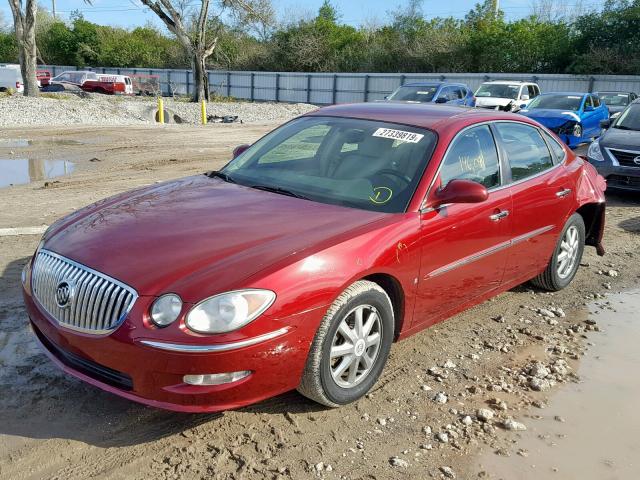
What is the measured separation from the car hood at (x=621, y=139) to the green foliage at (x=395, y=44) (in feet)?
93.8

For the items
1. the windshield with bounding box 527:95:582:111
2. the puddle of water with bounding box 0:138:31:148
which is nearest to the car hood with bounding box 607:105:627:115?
the windshield with bounding box 527:95:582:111

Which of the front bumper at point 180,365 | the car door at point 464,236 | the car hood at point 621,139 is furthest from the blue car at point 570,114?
the front bumper at point 180,365

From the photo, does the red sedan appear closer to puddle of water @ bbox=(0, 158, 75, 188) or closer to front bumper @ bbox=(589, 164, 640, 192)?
front bumper @ bbox=(589, 164, 640, 192)

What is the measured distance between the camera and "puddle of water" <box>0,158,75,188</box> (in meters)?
11.1

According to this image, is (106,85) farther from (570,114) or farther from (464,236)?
(464,236)

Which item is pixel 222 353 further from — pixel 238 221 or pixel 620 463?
pixel 620 463

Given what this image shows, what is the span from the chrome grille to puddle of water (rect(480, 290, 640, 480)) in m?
1.98

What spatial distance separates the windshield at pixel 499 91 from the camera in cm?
2306

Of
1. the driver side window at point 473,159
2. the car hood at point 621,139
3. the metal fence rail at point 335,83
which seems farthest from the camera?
the metal fence rail at point 335,83

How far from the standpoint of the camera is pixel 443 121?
4.50m

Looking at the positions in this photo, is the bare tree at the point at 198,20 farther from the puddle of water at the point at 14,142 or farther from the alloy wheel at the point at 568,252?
the alloy wheel at the point at 568,252

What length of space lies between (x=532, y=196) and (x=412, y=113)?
117cm

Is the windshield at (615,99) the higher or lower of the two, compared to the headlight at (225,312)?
higher

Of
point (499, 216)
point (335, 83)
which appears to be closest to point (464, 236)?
point (499, 216)
